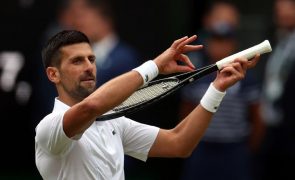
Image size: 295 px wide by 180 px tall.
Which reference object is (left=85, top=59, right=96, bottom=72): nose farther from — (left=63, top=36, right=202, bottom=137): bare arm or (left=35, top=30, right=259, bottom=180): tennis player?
(left=63, top=36, right=202, bottom=137): bare arm

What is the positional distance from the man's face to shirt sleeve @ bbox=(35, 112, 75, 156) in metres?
0.28

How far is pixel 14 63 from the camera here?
11.1 m

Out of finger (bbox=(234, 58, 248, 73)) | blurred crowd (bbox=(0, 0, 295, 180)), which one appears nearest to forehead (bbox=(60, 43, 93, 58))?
finger (bbox=(234, 58, 248, 73))

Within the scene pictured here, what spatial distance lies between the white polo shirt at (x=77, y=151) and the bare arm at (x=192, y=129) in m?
0.39

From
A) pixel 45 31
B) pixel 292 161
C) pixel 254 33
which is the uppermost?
pixel 45 31

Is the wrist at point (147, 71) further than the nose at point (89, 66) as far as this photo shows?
No

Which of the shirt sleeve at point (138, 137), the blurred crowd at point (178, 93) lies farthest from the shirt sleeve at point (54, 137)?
the blurred crowd at point (178, 93)

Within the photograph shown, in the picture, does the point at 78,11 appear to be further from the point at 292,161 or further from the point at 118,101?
the point at 118,101

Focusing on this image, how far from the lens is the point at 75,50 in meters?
6.55

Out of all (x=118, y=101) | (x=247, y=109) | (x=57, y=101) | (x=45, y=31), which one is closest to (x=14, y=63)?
(x=45, y=31)

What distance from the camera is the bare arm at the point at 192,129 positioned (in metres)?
6.38

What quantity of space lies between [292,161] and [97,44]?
2509mm

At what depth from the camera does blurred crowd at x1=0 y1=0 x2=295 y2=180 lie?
1071 cm

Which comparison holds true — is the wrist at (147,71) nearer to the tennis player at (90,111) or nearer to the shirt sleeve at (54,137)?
the tennis player at (90,111)
